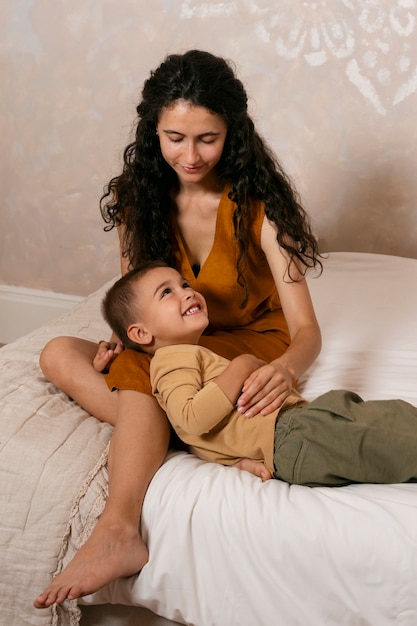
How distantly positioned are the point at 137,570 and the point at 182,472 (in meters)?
0.18

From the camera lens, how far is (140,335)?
1.60 meters

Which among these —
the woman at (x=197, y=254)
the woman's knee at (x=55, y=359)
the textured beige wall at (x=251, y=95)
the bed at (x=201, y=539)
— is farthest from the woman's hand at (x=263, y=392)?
the textured beige wall at (x=251, y=95)

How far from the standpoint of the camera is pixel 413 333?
200cm

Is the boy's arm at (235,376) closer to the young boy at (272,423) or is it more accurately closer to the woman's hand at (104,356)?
the young boy at (272,423)

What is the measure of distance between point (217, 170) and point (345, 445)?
75 cm

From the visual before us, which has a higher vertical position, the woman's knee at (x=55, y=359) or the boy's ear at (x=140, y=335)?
the boy's ear at (x=140, y=335)

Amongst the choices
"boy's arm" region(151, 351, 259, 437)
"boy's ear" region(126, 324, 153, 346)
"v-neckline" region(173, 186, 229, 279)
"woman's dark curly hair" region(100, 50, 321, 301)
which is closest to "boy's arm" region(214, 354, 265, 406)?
"boy's arm" region(151, 351, 259, 437)

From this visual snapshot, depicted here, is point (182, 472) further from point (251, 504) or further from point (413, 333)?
point (413, 333)

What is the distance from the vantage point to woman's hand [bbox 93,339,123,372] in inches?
64.5

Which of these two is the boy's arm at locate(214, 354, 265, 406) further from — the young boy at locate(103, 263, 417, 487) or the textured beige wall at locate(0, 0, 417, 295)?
the textured beige wall at locate(0, 0, 417, 295)

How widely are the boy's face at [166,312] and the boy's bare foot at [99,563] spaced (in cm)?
40

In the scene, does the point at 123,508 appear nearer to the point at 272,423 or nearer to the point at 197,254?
the point at 272,423

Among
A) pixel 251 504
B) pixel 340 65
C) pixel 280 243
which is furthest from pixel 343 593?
pixel 340 65

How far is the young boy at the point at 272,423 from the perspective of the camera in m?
1.34
